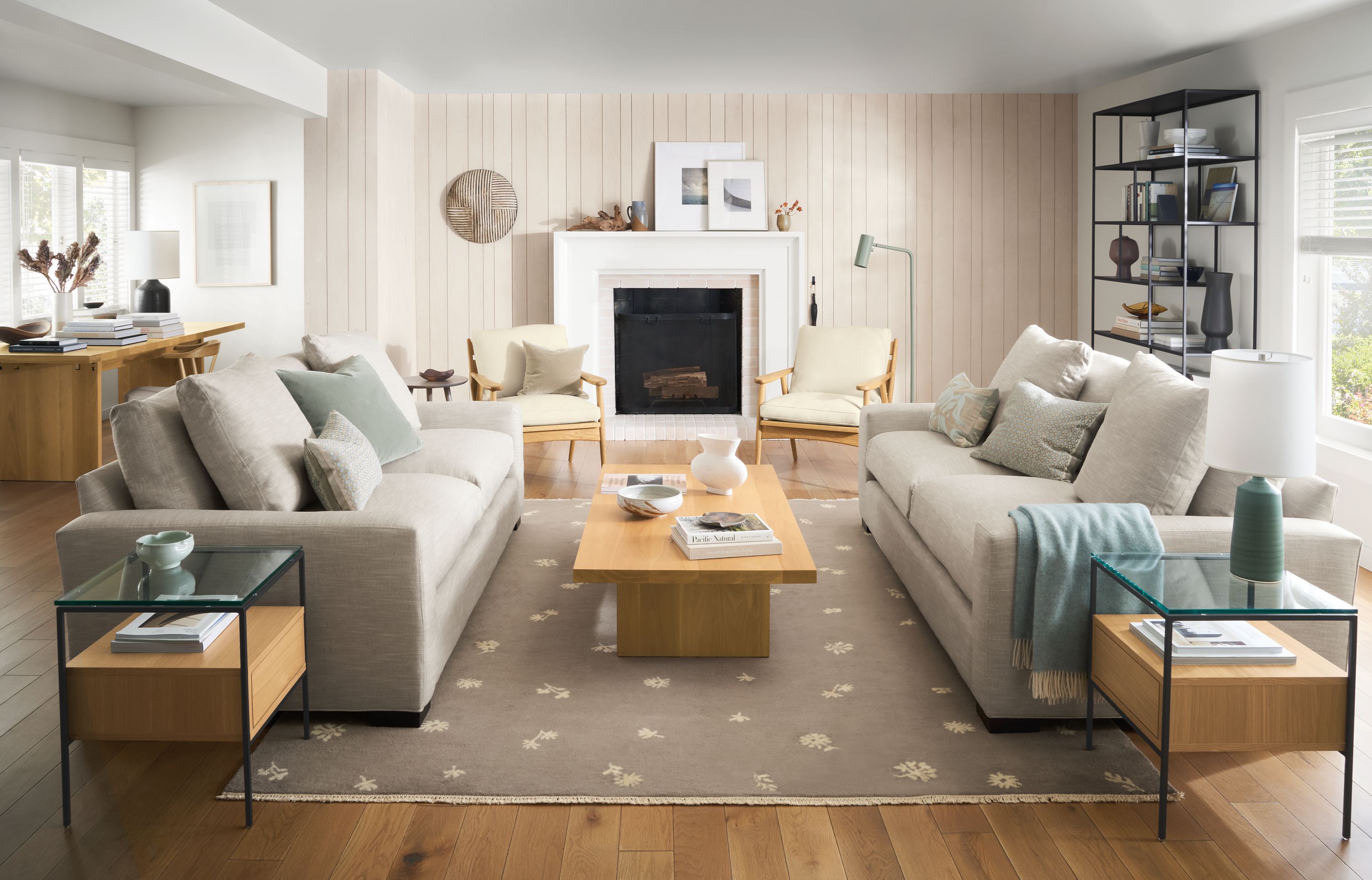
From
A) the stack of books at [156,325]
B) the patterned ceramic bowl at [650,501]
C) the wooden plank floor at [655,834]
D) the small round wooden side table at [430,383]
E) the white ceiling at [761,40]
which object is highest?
the white ceiling at [761,40]

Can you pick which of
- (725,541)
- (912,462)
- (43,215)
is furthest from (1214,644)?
(43,215)

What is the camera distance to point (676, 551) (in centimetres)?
328

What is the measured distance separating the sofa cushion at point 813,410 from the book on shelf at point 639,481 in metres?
1.65

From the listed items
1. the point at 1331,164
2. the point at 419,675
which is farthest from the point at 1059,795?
the point at 1331,164

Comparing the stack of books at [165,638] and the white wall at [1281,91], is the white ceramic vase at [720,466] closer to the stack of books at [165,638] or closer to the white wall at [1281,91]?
the stack of books at [165,638]

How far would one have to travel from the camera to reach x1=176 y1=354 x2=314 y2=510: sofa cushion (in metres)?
2.94

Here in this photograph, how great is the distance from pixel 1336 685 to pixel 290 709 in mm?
2603

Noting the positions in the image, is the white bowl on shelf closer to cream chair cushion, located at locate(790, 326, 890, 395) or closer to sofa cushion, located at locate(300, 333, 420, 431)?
cream chair cushion, located at locate(790, 326, 890, 395)

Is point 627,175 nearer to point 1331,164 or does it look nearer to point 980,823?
point 1331,164

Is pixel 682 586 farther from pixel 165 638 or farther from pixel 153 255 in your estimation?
pixel 153 255

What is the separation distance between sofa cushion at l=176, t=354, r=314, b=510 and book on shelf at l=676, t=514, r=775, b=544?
119 centimetres

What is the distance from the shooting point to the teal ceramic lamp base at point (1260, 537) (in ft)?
8.04

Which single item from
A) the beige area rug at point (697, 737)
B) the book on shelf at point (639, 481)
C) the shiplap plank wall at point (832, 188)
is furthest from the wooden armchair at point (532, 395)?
the beige area rug at point (697, 737)

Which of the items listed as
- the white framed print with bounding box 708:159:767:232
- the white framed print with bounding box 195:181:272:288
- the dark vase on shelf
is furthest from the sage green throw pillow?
the white framed print with bounding box 195:181:272:288
